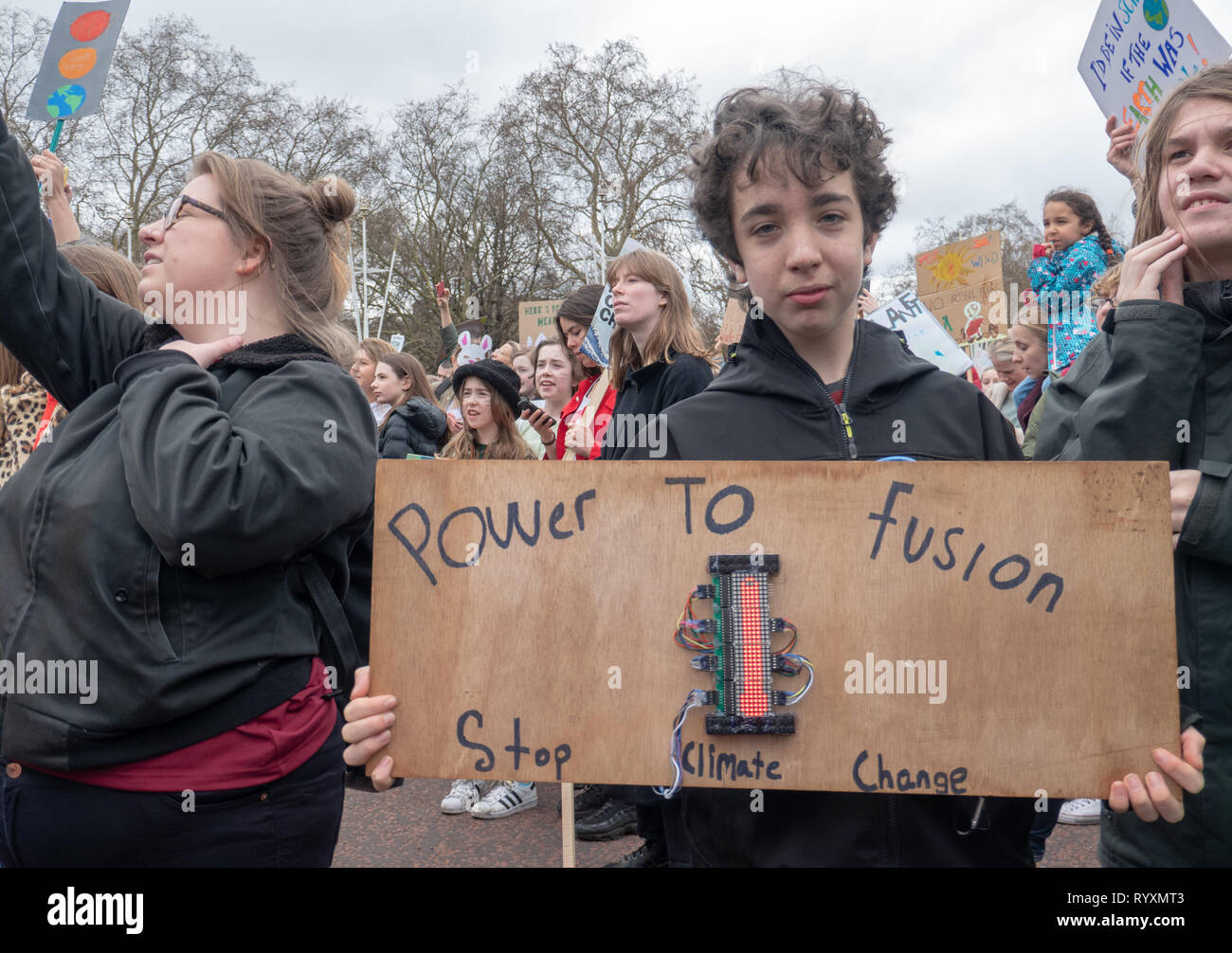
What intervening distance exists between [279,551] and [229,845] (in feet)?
1.79

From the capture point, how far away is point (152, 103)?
93.6ft

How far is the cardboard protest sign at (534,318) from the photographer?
1216cm

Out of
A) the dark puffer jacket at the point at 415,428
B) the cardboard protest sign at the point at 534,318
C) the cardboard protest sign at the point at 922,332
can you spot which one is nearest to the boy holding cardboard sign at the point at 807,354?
the cardboard protest sign at the point at 922,332

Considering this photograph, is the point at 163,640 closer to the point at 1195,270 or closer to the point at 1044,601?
the point at 1044,601

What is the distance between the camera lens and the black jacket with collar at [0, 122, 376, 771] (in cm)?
163

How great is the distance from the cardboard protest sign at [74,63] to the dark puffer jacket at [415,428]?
3.06 m

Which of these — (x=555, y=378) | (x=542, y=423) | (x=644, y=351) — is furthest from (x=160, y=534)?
(x=555, y=378)

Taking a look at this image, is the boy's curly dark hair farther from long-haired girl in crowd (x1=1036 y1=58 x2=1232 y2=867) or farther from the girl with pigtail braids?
the girl with pigtail braids

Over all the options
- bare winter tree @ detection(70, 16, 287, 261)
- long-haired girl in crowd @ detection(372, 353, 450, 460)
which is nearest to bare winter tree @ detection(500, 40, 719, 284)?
bare winter tree @ detection(70, 16, 287, 261)

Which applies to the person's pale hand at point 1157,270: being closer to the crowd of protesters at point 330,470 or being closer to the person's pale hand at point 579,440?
the crowd of protesters at point 330,470

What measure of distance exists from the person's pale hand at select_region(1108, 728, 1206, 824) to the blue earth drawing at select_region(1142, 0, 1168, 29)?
9.56 feet

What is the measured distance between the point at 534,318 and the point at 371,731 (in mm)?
11394
